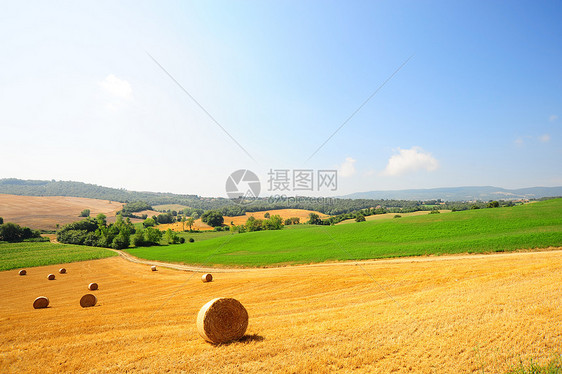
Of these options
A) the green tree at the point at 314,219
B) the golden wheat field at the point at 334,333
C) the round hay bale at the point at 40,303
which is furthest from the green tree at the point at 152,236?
the golden wheat field at the point at 334,333

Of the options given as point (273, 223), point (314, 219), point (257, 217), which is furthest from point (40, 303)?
point (257, 217)

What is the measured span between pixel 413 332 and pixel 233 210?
104550 mm

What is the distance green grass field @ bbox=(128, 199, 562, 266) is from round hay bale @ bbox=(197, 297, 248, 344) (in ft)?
74.9

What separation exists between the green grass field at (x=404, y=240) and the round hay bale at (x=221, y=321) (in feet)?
74.9

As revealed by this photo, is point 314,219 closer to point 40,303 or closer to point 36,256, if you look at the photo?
point 36,256

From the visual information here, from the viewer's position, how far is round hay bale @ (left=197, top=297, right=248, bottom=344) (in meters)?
7.83

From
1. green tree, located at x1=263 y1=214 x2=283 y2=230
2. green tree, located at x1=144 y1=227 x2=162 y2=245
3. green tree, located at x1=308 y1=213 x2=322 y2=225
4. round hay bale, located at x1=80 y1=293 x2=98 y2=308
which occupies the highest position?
round hay bale, located at x1=80 y1=293 x2=98 y2=308

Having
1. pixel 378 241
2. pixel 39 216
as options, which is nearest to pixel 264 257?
pixel 378 241

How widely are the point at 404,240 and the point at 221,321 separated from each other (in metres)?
34.6

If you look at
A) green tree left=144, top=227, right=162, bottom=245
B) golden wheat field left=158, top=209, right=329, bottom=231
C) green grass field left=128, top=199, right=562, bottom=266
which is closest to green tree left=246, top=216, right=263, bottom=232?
golden wheat field left=158, top=209, right=329, bottom=231

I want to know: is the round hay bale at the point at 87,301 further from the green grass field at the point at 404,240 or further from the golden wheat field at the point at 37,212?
the golden wheat field at the point at 37,212

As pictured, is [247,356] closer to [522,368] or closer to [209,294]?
[522,368]

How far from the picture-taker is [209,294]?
642 inches

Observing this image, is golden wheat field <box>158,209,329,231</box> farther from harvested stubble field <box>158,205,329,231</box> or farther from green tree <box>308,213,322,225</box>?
green tree <box>308,213,322,225</box>
